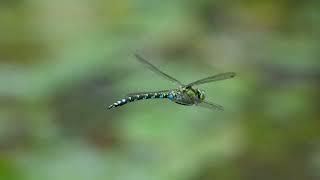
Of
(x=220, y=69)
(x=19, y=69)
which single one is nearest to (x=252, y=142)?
(x=220, y=69)

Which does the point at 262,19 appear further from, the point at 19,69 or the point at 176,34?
the point at 19,69

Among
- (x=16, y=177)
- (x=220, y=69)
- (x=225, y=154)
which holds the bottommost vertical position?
(x=16, y=177)

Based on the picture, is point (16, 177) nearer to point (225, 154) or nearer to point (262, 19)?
point (225, 154)

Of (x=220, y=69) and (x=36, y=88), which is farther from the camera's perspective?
(x=220, y=69)

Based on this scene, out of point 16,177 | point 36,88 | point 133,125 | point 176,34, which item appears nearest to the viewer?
point 16,177

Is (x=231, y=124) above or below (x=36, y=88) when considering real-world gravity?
below

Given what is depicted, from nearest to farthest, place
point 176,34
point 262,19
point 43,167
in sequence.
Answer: point 43,167, point 176,34, point 262,19

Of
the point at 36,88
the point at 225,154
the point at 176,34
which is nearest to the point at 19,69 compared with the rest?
the point at 36,88
